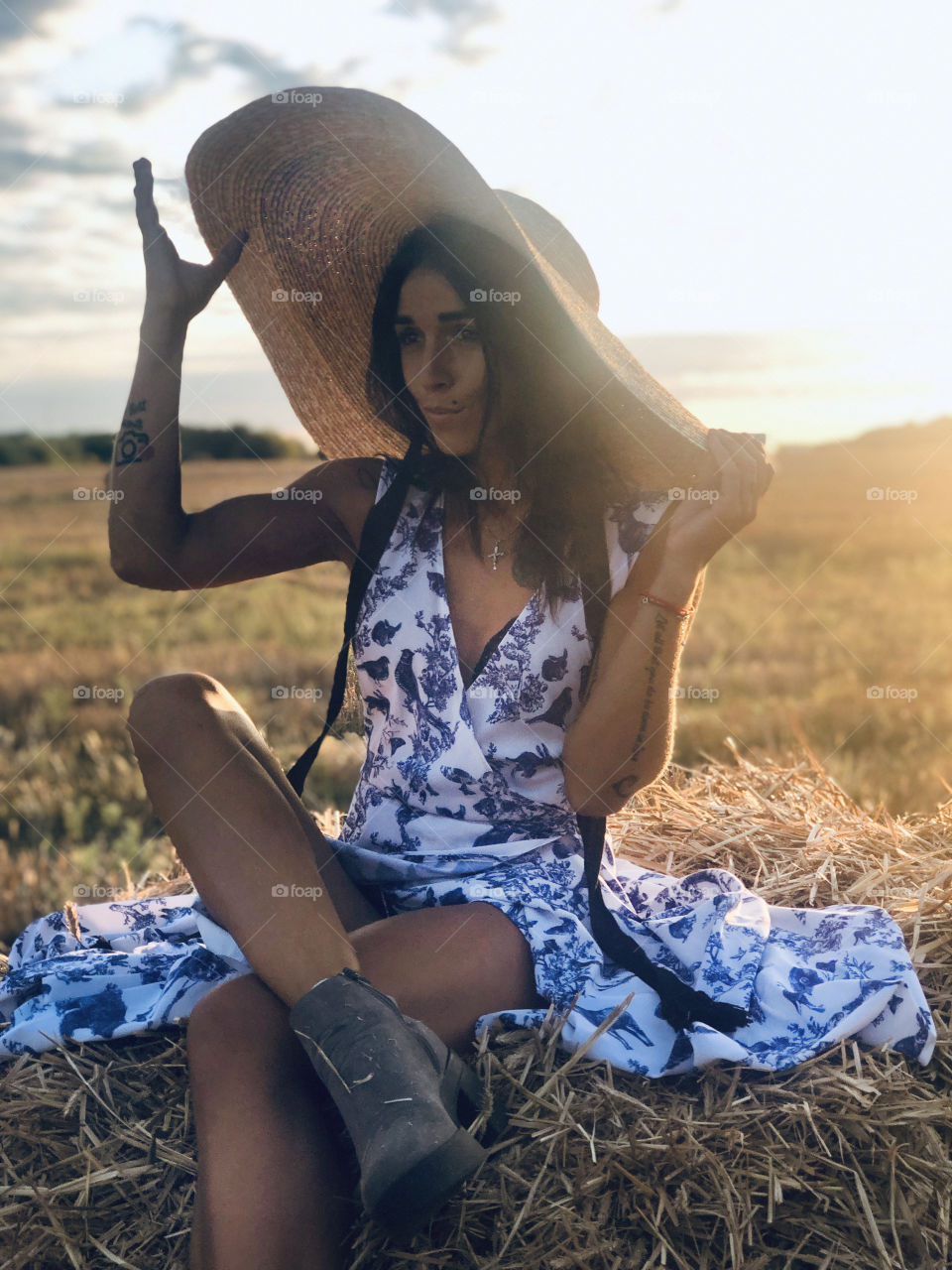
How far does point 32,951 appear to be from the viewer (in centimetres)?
284

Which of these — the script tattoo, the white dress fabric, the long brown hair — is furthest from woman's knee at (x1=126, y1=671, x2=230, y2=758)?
the script tattoo

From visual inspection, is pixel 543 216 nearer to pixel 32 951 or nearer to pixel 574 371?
pixel 574 371

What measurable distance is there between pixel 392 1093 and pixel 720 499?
4.25 ft

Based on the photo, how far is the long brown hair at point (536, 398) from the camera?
104 inches

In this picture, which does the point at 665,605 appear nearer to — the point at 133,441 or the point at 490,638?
the point at 490,638

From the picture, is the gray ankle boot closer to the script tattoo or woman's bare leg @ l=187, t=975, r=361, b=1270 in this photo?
woman's bare leg @ l=187, t=975, r=361, b=1270

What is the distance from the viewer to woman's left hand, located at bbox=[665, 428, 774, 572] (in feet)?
7.71

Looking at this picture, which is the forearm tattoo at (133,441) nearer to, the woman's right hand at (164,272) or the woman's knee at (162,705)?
the woman's right hand at (164,272)

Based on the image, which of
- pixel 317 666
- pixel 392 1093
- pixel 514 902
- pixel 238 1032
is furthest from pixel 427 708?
pixel 317 666

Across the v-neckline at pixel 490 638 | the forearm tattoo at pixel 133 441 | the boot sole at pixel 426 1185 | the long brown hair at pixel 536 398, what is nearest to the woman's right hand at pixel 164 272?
the forearm tattoo at pixel 133 441

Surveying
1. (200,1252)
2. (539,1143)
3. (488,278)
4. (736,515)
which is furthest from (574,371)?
(200,1252)

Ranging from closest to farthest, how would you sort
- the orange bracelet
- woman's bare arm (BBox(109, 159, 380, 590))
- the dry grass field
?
the orange bracelet < woman's bare arm (BBox(109, 159, 380, 590)) < the dry grass field

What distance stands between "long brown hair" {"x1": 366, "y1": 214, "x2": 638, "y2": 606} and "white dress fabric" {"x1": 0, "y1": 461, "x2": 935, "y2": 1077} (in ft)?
0.27

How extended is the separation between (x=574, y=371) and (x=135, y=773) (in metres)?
3.61
